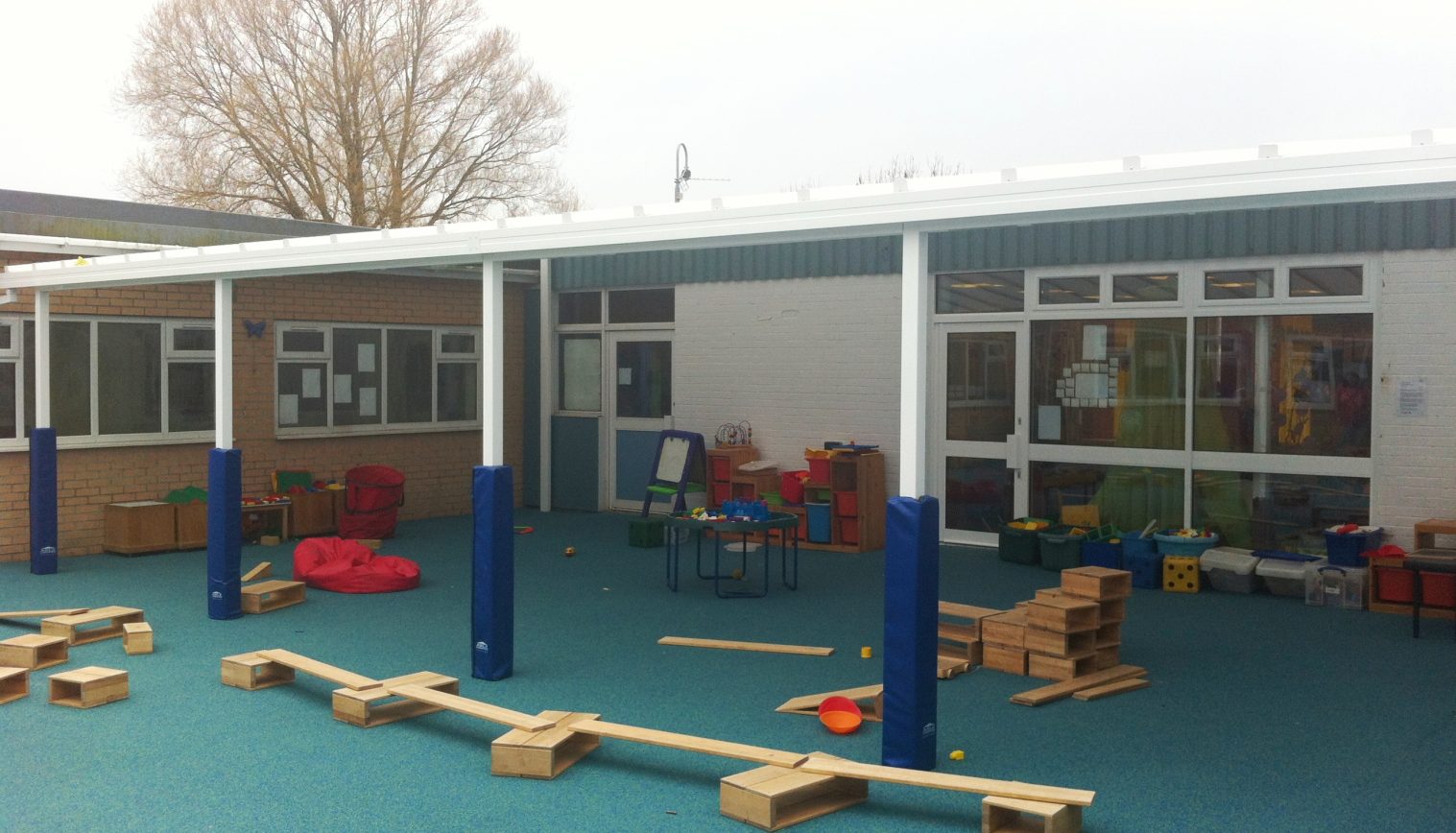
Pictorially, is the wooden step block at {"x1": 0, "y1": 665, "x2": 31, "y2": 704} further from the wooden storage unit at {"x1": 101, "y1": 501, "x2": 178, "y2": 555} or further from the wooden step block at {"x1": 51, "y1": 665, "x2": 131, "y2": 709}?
the wooden storage unit at {"x1": 101, "y1": 501, "x2": 178, "y2": 555}

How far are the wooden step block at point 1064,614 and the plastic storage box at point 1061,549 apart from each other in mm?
3478

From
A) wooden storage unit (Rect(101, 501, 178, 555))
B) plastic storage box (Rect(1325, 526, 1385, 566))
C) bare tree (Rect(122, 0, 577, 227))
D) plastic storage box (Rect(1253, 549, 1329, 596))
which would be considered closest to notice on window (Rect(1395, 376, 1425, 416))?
plastic storage box (Rect(1325, 526, 1385, 566))

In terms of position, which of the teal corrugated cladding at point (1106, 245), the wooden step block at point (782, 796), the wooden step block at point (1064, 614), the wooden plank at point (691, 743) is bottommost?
the wooden step block at point (782, 796)

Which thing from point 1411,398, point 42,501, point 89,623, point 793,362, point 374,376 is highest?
point 793,362

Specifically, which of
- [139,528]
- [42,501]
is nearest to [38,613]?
[42,501]

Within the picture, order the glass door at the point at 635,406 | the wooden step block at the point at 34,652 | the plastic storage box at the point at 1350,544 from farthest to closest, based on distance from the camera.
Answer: the glass door at the point at 635,406 → the plastic storage box at the point at 1350,544 → the wooden step block at the point at 34,652

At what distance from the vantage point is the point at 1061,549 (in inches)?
434

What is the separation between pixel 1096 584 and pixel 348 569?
5683 mm

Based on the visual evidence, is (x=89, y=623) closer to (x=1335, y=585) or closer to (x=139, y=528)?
(x=139, y=528)

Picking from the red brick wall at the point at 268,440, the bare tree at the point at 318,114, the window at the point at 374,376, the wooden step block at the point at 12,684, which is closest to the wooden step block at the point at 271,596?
the wooden step block at the point at 12,684

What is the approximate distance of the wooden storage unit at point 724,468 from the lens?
1330 cm

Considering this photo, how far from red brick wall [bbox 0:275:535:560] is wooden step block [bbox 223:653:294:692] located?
5250mm

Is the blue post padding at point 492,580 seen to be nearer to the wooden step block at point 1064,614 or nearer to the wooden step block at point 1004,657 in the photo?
the wooden step block at point 1004,657

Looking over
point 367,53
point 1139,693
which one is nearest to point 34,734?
point 1139,693
